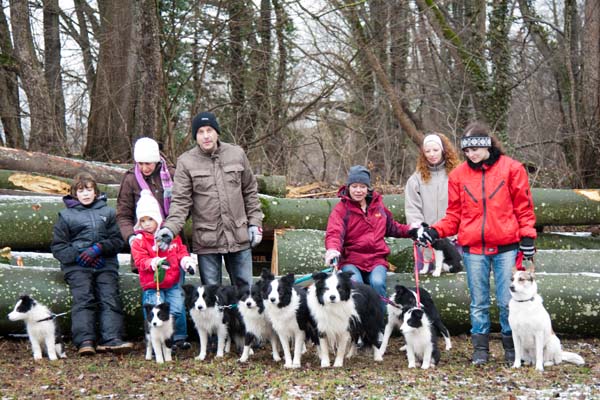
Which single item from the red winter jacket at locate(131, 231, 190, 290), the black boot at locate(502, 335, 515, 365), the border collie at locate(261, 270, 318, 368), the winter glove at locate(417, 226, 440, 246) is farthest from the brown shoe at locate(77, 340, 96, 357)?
the black boot at locate(502, 335, 515, 365)

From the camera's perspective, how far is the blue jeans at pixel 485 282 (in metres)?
6.74

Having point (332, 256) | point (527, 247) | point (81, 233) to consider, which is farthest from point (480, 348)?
point (81, 233)

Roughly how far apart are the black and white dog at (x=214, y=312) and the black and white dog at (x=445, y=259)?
248 centimetres

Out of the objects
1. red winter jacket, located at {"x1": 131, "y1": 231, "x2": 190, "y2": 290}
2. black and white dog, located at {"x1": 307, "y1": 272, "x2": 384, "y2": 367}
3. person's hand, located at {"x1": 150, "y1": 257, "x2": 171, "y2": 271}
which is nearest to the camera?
black and white dog, located at {"x1": 307, "y1": 272, "x2": 384, "y2": 367}

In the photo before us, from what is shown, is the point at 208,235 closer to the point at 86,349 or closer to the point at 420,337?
the point at 86,349

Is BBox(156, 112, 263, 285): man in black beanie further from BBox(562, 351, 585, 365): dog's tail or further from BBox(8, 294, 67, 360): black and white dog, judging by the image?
BBox(562, 351, 585, 365): dog's tail

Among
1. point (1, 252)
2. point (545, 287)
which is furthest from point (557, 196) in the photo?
point (1, 252)

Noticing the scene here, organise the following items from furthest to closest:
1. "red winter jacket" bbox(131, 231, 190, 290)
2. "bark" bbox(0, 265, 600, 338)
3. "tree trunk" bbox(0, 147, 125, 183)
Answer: "tree trunk" bbox(0, 147, 125, 183) < "bark" bbox(0, 265, 600, 338) < "red winter jacket" bbox(131, 231, 190, 290)

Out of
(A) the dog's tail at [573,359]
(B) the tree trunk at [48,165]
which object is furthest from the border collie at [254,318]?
(B) the tree trunk at [48,165]

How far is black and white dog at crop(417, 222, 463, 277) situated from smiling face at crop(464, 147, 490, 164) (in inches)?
74.0

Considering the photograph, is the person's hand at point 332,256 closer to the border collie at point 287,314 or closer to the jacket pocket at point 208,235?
the border collie at point 287,314

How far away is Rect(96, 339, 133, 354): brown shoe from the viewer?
7.68 meters

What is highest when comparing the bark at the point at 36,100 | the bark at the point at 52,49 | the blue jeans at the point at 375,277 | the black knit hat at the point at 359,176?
the bark at the point at 52,49

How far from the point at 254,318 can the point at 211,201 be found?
52.6 inches
